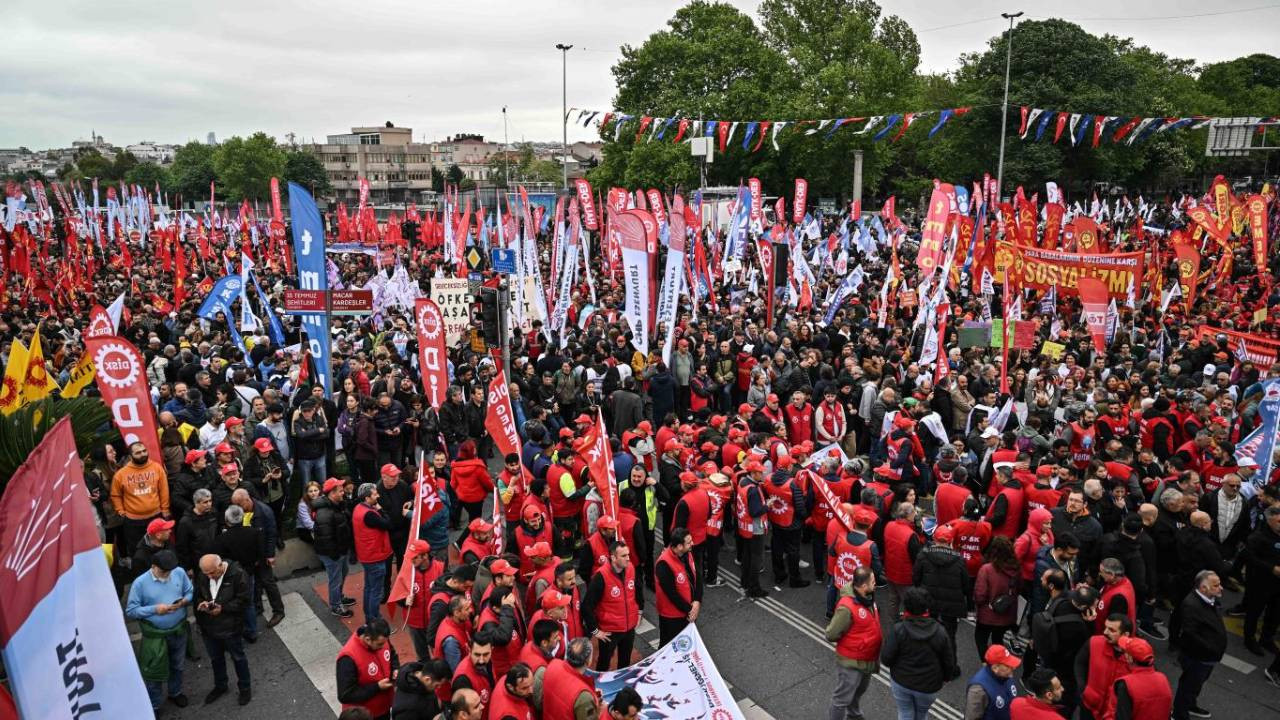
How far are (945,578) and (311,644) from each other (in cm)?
616

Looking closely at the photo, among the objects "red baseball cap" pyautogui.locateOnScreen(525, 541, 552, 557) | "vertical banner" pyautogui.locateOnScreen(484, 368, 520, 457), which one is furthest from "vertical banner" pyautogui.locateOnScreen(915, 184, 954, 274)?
"red baseball cap" pyautogui.locateOnScreen(525, 541, 552, 557)

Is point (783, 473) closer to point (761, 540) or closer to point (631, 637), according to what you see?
point (761, 540)

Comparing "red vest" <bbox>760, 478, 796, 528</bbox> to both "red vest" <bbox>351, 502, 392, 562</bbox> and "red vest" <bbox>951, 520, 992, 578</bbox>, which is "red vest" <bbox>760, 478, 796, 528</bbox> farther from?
"red vest" <bbox>351, 502, 392, 562</bbox>

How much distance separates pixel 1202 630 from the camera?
21.0 ft

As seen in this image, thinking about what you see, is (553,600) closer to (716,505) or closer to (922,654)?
(922,654)

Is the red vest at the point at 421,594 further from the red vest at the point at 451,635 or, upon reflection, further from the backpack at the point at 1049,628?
the backpack at the point at 1049,628

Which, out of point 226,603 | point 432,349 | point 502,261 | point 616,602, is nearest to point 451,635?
point 616,602

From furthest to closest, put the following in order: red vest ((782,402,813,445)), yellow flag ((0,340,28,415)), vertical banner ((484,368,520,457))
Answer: red vest ((782,402,813,445)) < yellow flag ((0,340,28,415)) < vertical banner ((484,368,520,457))

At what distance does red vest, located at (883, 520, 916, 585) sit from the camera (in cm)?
759

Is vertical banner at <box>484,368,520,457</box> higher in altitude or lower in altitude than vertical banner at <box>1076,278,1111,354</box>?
lower

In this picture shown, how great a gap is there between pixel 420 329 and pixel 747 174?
4160cm

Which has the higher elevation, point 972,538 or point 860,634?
point 972,538

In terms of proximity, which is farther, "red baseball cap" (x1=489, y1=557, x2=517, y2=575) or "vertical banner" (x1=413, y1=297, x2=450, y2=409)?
"vertical banner" (x1=413, y1=297, x2=450, y2=409)

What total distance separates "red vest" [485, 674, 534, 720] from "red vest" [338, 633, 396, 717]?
0.92 meters
